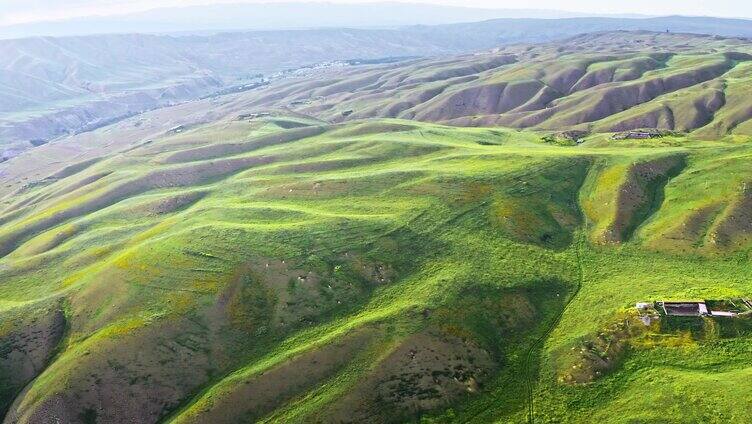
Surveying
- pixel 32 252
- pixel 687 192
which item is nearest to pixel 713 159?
pixel 687 192

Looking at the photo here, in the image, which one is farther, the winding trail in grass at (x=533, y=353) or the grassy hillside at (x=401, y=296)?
the grassy hillside at (x=401, y=296)

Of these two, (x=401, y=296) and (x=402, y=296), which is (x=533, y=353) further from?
(x=401, y=296)

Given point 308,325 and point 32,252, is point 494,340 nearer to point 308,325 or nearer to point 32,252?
point 308,325

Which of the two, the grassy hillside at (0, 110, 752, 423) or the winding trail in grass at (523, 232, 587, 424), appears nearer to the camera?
the winding trail in grass at (523, 232, 587, 424)

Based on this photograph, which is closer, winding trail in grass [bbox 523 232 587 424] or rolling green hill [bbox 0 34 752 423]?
winding trail in grass [bbox 523 232 587 424]

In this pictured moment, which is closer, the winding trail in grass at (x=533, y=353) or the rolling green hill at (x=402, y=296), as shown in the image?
the winding trail in grass at (x=533, y=353)
